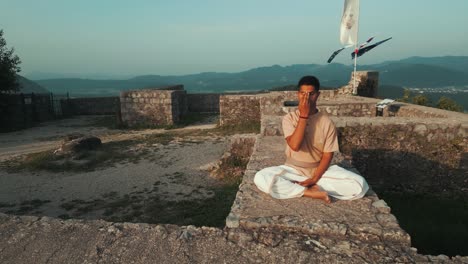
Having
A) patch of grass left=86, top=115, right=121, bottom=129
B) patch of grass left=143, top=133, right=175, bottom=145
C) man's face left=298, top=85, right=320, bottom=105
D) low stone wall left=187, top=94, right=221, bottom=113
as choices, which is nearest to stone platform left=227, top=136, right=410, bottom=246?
man's face left=298, top=85, right=320, bottom=105

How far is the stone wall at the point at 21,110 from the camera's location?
15.9 m

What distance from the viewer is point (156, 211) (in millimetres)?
5531

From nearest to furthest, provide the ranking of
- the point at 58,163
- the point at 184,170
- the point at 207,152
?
the point at 184,170, the point at 58,163, the point at 207,152

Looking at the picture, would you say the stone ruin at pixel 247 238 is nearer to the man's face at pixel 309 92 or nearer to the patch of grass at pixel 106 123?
the man's face at pixel 309 92

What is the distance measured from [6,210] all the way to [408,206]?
7.36 m

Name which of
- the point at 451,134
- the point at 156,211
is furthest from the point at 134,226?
the point at 451,134

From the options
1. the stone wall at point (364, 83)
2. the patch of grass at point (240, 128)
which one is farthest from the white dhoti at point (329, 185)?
the stone wall at point (364, 83)

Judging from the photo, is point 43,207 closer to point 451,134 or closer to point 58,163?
point 58,163

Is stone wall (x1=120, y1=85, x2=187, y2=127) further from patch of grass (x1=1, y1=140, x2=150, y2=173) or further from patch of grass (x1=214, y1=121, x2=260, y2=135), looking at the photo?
patch of grass (x1=1, y1=140, x2=150, y2=173)

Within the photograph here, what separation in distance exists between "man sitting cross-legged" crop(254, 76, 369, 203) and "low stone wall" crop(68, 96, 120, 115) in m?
19.4

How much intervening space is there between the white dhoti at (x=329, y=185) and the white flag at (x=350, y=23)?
12093 millimetres

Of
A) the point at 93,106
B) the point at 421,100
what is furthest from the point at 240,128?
the point at 93,106

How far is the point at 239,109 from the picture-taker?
14047 millimetres

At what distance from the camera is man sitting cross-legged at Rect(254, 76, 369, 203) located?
3160 mm
